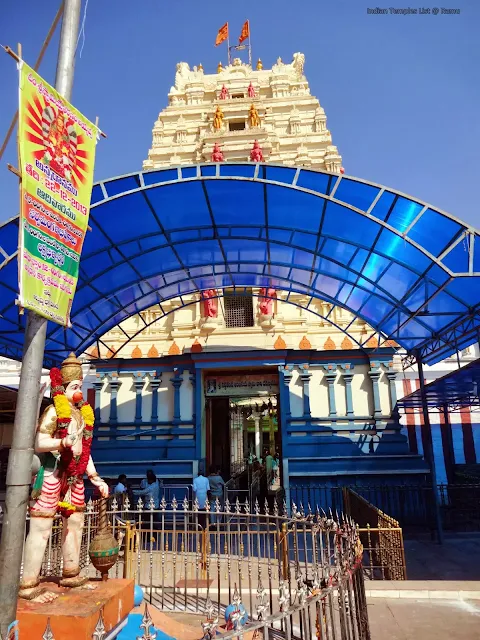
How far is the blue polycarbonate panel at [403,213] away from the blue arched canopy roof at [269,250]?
19 millimetres

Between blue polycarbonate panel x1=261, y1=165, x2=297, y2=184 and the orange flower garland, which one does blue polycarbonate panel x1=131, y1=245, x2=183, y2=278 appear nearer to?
blue polycarbonate panel x1=261, y1=165, x2=297, y2=184

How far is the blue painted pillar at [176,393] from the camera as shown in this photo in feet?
48.3

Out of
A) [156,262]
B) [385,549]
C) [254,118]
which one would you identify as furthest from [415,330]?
[254,118]

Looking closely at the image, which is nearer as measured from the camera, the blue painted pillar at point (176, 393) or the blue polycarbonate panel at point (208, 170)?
the blue polycarbonate panel at point (208, 170)

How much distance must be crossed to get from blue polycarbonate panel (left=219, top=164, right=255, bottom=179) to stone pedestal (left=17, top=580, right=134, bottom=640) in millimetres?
6632

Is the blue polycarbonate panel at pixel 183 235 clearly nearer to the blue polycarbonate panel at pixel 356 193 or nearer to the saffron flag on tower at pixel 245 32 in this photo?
the blue polycarbonate panel at pixel 356 193

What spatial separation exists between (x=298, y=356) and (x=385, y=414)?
3379 mm

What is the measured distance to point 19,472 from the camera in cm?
315

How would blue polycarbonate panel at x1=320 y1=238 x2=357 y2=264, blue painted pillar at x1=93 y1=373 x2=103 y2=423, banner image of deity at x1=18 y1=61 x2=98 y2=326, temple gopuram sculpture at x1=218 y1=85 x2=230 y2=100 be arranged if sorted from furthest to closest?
temple gopuram sculpture at x1=218 y1=85 x2=230 y2=100 < blue painted pillar at x1=93 y1=373 x2=103 y2=423 < blue polycarbonate panel at x1=320 y1=238 x2=357 y2=264 < banner image of deity at x1=18 y1=61 x2=98 y2=326

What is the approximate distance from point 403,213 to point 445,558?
6.88 meters

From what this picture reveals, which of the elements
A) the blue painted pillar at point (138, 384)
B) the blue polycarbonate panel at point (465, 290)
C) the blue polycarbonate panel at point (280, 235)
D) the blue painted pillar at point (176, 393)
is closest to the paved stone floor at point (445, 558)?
the blue polycarbonate panel at point (465, 290)

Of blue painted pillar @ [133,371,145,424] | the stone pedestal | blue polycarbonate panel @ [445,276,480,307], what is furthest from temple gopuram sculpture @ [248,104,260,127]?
the stone pedestal

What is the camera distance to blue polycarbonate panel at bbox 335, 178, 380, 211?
Answer: 7.88 metres

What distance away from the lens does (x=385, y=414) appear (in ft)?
46.9
